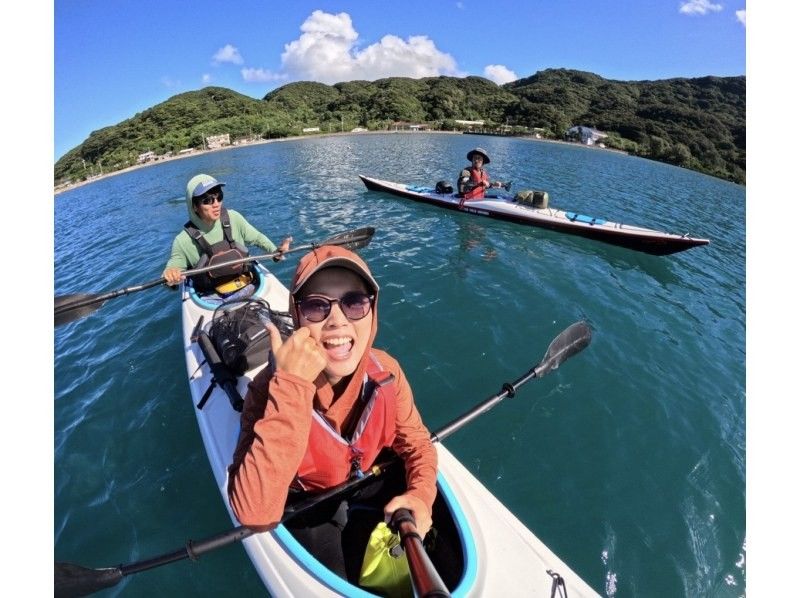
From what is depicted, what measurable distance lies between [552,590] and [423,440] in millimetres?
1165

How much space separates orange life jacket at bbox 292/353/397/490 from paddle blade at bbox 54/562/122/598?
1332mm

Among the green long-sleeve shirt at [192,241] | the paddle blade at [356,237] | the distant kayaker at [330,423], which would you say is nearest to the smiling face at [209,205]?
the green long-sleeve shirt at [192,241]

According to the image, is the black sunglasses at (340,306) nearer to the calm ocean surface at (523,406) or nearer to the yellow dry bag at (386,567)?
the yellow dry bag at (386,567)

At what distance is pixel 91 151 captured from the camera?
252ft

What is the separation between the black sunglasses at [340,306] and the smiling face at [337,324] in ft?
0.04

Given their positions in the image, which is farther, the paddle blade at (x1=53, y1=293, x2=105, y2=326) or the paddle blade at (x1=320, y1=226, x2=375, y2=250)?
the paddle blade at (x1=320, y1=226, x2=375, y2=250)

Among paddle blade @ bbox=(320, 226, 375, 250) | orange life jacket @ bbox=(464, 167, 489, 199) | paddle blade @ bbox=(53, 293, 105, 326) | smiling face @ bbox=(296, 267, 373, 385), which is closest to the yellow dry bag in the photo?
smiling face @ bbox=(296, 267, 373, 385)

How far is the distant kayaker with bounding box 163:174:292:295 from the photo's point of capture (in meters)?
5.55

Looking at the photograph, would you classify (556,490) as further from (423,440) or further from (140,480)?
(140,480)

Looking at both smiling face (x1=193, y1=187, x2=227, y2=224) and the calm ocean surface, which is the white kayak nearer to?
the calm ocean surface

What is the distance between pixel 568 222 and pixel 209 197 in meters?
10.9

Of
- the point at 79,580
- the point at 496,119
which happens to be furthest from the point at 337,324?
the point at 496,119

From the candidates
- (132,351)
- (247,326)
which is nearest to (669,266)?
(247,326)

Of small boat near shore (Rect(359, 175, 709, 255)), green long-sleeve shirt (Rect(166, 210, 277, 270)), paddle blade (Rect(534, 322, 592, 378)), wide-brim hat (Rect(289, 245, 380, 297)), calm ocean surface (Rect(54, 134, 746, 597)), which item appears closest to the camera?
wide-brim hat (Rect(289, 245, 380, 297))
